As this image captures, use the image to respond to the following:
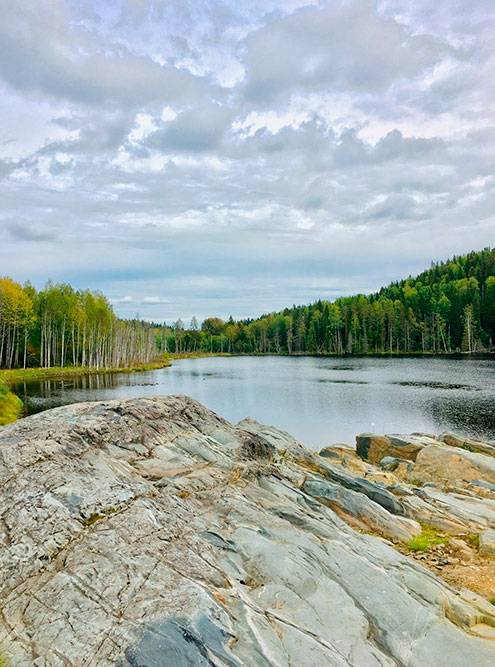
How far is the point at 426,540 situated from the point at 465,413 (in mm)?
31108

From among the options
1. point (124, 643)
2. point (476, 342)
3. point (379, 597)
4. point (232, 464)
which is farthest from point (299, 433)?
point (476, 342)

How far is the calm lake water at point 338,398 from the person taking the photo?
3612cm

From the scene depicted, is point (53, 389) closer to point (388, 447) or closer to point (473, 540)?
point (388, 447)

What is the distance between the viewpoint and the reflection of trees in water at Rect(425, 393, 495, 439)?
34.3 meters

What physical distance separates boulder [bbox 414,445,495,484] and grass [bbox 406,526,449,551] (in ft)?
23.8

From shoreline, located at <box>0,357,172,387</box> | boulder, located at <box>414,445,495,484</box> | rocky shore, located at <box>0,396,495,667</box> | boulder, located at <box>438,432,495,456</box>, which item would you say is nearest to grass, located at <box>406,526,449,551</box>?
rocky shore, located at <box>0,396,495,667</box>

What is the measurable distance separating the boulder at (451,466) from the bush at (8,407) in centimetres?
2974

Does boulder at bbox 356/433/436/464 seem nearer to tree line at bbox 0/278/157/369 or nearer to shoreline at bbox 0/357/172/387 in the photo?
shoreline at bbox 0/357/172/387

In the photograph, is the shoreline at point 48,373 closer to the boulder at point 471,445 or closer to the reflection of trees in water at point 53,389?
the reflection of trees in water at point 53,389

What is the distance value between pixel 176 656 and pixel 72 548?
2.24 metres

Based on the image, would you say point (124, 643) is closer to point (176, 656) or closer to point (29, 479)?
point (176, 656)

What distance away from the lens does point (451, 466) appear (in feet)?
65.8

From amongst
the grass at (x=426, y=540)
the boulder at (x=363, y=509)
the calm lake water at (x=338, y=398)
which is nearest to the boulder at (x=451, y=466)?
the grass at (x=426, y=540)

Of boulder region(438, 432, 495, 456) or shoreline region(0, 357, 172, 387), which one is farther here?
shoreline region(0, 357, 172, 387)
